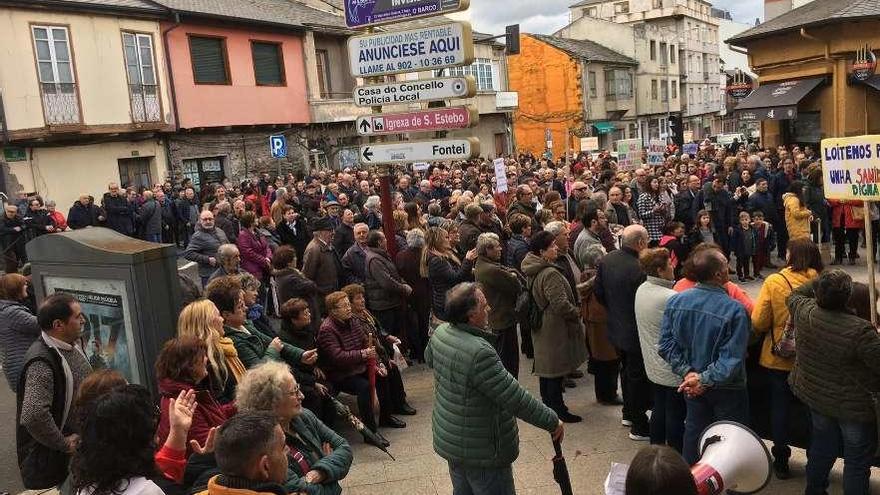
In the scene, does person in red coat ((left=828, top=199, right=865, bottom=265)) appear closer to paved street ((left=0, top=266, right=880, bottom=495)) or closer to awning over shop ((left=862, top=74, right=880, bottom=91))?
paved street ((left=0, top=266, right=880, bottom=495))

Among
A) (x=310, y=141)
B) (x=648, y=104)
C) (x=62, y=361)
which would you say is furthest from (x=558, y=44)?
(x=62, y=361)

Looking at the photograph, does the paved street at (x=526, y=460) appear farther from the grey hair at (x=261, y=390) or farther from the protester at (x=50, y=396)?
the grey hair at (x=261, y=390)

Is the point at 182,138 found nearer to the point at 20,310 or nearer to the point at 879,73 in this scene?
the point at 20,310

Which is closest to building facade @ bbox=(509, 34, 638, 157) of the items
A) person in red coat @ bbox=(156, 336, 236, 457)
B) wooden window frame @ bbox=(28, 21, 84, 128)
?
wooden window frame @ bbox=(28, 21, 84, 128)

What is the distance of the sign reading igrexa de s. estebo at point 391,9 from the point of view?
23.2ft

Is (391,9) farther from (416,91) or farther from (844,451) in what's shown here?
(844,451)

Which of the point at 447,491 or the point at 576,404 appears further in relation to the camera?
the point at 576,404

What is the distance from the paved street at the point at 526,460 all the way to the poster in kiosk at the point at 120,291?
1.55m

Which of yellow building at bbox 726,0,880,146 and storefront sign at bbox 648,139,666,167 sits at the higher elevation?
yellow building at bbox 726,0,880,146

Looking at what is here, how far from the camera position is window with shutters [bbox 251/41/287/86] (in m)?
25.0

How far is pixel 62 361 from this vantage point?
407cm

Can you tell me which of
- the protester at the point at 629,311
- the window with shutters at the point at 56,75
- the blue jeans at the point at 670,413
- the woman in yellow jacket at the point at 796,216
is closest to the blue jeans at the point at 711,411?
the blue jeans at the point at 670,413

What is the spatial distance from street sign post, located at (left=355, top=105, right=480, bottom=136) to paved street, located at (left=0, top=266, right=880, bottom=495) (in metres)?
2.85

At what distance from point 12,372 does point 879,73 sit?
22233mm
